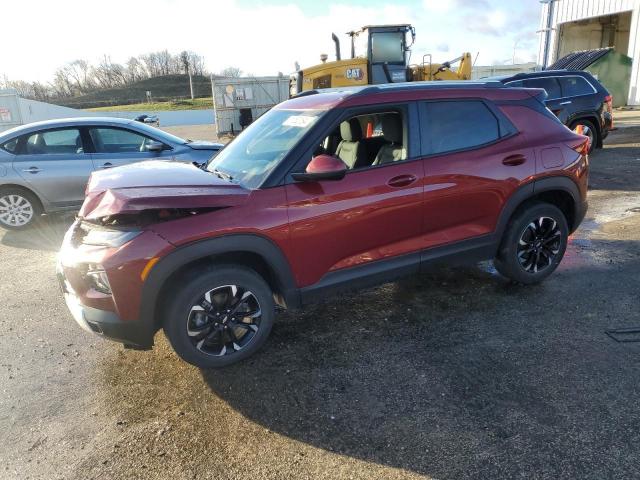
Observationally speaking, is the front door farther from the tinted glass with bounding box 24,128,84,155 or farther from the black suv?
the black suv

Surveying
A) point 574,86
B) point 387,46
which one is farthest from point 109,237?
point 387,46

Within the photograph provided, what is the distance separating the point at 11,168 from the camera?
21.6 feet

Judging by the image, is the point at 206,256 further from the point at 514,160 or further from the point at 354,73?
the point at 354,73

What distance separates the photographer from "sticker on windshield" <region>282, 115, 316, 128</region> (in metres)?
3.47

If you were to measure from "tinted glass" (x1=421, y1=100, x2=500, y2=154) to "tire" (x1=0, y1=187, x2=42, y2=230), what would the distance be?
231 inches

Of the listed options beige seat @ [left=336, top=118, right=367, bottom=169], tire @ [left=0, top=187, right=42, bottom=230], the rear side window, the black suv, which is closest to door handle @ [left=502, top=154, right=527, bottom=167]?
beige seat @ [left=336, top=118, right=367, bottom=169]

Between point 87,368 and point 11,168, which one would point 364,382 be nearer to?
point 87,368

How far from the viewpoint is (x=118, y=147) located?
7.07 m

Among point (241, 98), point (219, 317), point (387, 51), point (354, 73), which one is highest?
point (387, 51)


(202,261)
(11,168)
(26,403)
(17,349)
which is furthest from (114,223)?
(11,168)

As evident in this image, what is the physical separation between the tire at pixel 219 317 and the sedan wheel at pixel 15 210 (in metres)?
5.07

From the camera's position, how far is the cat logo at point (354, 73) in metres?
13.5

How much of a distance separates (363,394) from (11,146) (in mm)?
6453

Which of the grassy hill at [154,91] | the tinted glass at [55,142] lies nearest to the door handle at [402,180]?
the tinted glass at [55,142]
